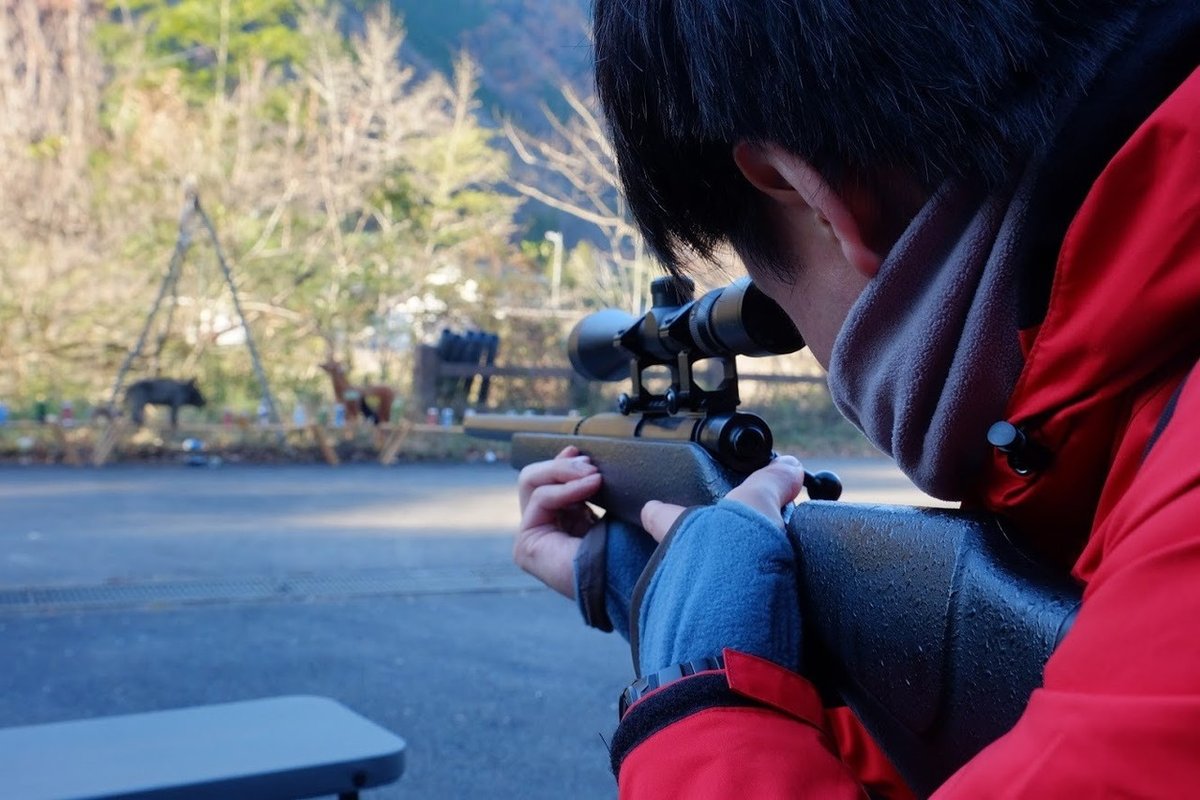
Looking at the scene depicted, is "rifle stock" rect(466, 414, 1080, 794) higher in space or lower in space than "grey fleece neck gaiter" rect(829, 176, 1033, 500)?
lower

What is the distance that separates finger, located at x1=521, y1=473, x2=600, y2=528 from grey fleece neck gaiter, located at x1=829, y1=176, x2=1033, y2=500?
3.33 ft

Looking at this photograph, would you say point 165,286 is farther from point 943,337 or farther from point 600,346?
point 943,337

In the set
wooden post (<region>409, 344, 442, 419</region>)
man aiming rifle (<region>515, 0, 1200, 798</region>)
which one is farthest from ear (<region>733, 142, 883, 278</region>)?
wooden post (<region>409, 344, 442, 419</region>)

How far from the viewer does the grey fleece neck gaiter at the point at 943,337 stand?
2.94ft

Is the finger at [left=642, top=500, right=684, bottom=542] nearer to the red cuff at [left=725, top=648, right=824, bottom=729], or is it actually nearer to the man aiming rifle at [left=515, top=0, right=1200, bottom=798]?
the man aiming rifle at [left=515, top=0, right=1200, bottom=798]

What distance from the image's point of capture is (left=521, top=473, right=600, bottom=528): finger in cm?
203

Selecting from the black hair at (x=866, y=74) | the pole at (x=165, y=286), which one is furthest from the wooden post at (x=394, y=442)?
the black hair at (x=866, y=74)

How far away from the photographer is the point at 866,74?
0.95 metres

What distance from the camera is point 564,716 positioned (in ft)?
16.1

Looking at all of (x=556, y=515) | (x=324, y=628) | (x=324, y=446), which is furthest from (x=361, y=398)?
(x=556, y=515)

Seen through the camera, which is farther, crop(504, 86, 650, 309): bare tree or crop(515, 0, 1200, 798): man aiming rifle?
crop(504, 86, 650, 309): bare tree

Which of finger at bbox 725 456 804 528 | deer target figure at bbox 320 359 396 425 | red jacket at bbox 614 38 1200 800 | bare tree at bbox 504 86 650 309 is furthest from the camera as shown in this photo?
bare tree at bbox 504 86 650 309

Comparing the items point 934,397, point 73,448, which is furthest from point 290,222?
point 934,397

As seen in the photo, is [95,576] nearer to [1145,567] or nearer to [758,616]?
[758,616]
